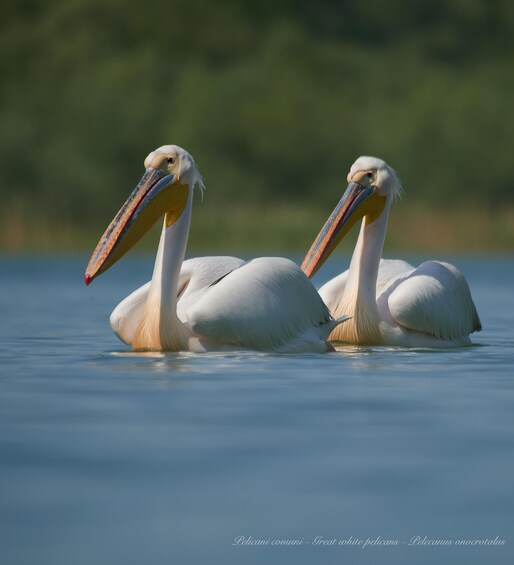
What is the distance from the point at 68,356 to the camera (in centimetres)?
743

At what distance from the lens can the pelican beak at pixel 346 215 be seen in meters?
7.97

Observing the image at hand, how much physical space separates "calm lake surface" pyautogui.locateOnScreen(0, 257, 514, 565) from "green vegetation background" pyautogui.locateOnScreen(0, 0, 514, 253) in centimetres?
1672

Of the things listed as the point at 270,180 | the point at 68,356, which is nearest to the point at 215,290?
the point at 68,356

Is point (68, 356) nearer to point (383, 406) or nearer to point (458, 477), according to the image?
point (383, 406)

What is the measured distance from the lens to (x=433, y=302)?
7.43m

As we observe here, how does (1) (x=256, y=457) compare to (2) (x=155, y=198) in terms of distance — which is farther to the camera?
(2) (x=155, y=198)

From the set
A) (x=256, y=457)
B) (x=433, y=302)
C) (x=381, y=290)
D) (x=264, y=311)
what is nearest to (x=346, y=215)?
(x=381, y=290)

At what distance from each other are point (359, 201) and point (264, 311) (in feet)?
4.45

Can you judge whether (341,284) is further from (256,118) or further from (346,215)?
(256,118)

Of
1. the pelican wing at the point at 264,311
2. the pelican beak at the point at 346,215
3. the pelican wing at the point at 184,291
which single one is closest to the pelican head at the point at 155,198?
the pelican wing at the point at 184,291

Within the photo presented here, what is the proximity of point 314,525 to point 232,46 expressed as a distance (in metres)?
46.5

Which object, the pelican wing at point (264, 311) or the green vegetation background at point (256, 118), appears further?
the green vegetation background at point (256, 118)

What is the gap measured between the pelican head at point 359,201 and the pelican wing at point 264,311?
81 centimetres

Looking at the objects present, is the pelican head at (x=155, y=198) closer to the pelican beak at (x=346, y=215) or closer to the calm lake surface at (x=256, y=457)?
Result: the calm lake surface at (x=256, y=457)
